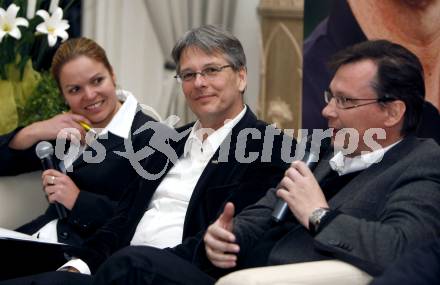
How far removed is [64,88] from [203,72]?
0.74 metres

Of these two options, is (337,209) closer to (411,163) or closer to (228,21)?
(411,163)

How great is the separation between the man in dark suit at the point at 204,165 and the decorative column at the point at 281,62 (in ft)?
4.37

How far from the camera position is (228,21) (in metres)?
4.58

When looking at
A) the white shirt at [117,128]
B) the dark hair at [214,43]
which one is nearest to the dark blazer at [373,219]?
the dark hair at [214,43]

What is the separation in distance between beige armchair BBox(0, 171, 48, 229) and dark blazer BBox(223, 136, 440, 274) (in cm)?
114

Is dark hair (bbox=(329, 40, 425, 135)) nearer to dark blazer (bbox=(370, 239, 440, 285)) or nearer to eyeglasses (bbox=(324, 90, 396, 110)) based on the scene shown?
eyeglasses (bbox=(324, 90, 396, 110))

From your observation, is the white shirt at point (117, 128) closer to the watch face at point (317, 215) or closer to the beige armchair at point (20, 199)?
the beige armchair at point (20, 199)

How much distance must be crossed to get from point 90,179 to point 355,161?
1.12 m

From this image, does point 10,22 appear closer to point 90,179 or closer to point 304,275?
point 90,179

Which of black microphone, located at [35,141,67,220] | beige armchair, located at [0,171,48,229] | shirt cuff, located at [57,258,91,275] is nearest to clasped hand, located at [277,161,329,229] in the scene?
shirt cuff, located at [57,258,91,275]

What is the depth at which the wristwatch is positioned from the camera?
2.28m

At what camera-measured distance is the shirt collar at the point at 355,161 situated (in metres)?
2.47

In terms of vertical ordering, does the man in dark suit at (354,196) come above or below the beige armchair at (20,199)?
above

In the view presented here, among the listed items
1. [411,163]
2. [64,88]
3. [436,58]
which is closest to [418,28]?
[436,58]
